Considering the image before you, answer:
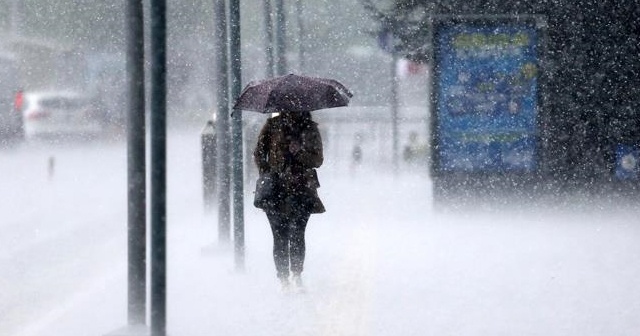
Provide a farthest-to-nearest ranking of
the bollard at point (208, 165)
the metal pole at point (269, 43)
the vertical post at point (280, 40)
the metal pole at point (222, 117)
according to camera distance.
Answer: the metal pole at point (269, 43), the vertical post at point (280, 40), the bollard at point (208, 165), the metal pole at point (222, 117)

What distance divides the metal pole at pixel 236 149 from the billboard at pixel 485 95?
396 cm

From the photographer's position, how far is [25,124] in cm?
3188

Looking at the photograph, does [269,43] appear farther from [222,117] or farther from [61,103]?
[61,103]

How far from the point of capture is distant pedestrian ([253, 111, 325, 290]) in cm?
826

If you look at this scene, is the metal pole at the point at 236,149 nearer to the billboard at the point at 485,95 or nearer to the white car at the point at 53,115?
the billboard at the point at 485,95

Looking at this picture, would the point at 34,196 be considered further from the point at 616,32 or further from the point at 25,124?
the point at 25,124

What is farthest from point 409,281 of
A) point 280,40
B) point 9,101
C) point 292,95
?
point 9,101

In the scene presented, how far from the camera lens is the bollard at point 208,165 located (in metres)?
13.5

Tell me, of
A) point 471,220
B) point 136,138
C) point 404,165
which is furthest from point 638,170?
point 404,165

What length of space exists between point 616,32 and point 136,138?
27.3 feet

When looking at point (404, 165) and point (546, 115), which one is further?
point (404, 165)

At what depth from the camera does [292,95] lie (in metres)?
8.06

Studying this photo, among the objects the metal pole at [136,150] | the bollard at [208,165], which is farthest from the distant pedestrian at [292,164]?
the bollard at [208,165]

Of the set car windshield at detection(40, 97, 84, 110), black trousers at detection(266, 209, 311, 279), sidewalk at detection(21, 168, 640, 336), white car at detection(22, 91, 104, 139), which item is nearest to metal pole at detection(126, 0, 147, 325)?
sidewalk at detection(21, 168, 640, 336)
